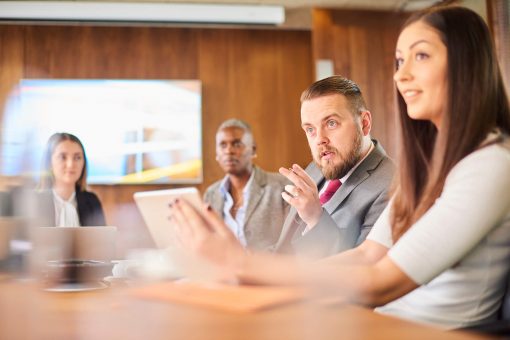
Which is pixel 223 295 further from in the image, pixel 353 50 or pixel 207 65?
pixel 207 65

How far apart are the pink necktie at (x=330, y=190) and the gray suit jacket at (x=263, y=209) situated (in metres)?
0.16

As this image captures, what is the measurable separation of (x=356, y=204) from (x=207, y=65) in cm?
215

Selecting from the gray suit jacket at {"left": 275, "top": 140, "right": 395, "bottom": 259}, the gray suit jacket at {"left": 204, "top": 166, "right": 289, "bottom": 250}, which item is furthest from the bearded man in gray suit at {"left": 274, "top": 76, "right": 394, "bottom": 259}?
the gray suit jacket at {"left": 204, "top": 166, "right": 289, "bottom": 250}

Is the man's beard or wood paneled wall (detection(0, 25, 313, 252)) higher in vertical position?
wood paneled wall (detection(0, 25, 313, 252))

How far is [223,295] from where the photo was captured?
0.49 meters

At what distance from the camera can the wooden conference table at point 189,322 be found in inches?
14.2

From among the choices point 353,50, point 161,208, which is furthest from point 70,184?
point 353,50

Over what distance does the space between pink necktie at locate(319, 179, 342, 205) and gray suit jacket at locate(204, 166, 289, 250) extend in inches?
6.1

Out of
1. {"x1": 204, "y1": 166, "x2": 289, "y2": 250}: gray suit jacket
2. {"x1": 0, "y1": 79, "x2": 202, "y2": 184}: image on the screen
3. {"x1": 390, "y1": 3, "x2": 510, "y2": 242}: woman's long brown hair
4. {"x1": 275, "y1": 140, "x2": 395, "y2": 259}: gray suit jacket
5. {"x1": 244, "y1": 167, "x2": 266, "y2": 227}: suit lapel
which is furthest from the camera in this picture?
{"x1": 0, "y1": 79, "x2": 202, "y2": 184}: image on the screen

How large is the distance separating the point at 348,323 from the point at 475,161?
0.96 ft

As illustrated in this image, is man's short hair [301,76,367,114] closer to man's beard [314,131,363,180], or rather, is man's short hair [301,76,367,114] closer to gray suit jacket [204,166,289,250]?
man's beard [314,131,363,180]

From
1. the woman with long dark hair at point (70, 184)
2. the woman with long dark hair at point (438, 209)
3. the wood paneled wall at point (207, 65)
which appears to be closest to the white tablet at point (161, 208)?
the woman with long dark hair at point (438, 209)

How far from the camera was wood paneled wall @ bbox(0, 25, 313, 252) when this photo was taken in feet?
9.48

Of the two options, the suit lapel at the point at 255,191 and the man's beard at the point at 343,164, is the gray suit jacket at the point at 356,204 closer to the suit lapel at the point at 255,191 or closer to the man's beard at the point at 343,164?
the man's beard at the point at 343,164
